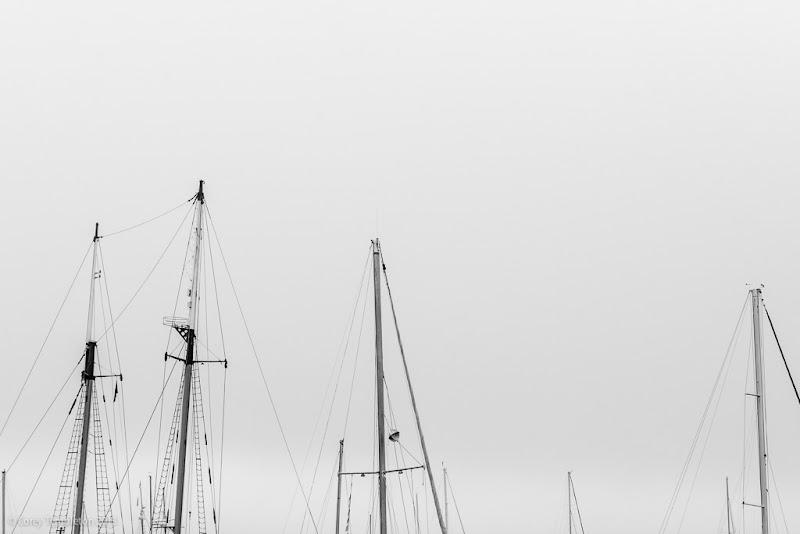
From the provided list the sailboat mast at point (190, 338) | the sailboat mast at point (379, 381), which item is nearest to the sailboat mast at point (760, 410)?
the sailboat mast at point (379, 381)

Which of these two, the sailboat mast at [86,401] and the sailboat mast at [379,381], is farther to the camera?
the sailboat mast at [86,401]

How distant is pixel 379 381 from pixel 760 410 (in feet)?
54.8

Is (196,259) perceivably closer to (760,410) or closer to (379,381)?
(379,381)

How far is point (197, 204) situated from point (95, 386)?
35.5ft

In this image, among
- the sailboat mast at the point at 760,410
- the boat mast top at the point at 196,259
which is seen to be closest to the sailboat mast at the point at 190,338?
the boat mast top at the point at 196,259

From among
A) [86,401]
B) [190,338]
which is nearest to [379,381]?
[190,338]

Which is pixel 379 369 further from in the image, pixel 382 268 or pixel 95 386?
pixel 95 386

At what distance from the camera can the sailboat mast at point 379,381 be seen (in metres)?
42.0

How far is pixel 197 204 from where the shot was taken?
45.8 meters

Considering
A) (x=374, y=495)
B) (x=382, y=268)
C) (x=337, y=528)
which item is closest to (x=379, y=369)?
(x=382, y=268)

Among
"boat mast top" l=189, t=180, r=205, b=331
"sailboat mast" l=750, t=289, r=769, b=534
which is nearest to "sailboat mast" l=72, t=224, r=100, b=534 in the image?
"boat mast top" l=189, t=180, r=205, b=331

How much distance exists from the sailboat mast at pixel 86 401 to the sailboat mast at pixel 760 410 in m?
26.2

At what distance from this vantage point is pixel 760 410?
167 feet

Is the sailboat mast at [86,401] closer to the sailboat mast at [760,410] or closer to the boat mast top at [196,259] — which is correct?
the boat mast top at [196,259]
